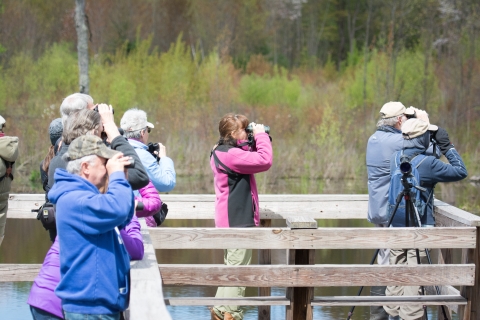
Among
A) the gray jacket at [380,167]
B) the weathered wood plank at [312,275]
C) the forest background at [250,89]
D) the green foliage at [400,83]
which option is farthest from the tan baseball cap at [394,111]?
the green foliage at [400,83]

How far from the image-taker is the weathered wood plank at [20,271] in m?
5.52

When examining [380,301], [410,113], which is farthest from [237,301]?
[410,113]

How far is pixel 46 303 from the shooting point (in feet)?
12.7

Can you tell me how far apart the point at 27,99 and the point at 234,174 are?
59.0ft

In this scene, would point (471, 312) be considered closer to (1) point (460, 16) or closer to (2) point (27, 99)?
(2) point (27, 99)

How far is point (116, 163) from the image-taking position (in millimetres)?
3768

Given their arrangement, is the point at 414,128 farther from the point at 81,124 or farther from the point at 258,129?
the point at 81,124

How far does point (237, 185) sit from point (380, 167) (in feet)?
4.01

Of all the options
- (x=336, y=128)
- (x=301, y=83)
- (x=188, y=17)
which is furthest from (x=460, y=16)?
(x=188, y=17)

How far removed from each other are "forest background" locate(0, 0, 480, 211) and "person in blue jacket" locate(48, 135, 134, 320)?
11.7m

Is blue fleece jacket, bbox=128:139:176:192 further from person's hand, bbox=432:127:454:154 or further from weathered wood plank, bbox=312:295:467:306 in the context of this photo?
person's hand, bbox=432:127:454:154

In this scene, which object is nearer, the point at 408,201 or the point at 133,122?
the point at 133,122

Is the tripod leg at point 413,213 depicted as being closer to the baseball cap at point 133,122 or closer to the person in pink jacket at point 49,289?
the baseball cap at point 133,122

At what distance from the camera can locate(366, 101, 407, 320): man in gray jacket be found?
22.4 feet
